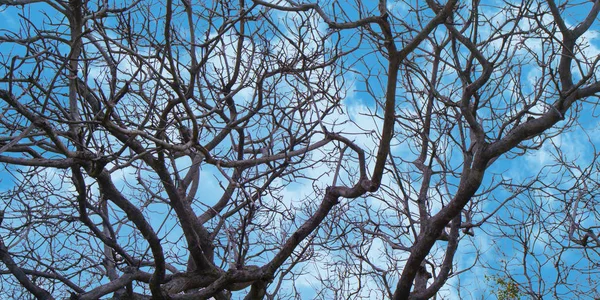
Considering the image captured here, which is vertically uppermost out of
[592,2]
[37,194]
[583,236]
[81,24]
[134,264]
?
[592,2]

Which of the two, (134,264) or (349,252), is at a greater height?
(349,252)

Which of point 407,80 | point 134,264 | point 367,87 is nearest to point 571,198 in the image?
point 407,80

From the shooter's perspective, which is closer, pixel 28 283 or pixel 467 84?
pixel 467 84

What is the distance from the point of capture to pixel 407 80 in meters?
6.23

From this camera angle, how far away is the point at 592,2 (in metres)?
5.09

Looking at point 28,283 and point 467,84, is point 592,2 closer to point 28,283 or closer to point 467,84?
point 467,84

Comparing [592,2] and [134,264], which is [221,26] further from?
[592,2]

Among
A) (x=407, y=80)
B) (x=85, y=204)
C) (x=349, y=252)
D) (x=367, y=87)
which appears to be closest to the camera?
(x=85, y=204)

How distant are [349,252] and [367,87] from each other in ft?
8.35

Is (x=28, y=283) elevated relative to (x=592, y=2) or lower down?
lower down

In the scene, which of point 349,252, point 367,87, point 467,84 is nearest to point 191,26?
point 367,87

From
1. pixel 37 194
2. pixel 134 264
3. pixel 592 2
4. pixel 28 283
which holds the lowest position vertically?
pixel 28 283

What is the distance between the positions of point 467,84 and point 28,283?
454cm

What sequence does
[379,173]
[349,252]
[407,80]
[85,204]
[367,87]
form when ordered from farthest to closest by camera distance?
[349,252] < [407,80] < [367,87] < [85,204] < [379,173]
